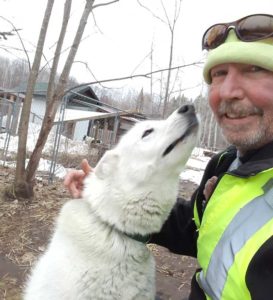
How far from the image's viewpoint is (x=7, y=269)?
13.0 feet

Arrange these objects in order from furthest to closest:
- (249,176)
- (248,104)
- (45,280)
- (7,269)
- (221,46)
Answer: (7,269), (45,280), (221,46), (248,104), (249,176)

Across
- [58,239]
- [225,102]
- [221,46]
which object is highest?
[221,46]

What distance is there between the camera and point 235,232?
138 centimetres

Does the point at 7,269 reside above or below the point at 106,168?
below

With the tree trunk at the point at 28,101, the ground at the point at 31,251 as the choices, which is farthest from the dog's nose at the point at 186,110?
the tree trunk at the point at 28,101

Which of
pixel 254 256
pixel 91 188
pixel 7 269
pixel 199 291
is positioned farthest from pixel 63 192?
pixel 254 256

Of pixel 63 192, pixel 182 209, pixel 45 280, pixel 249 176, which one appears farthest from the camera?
pixel 63 192

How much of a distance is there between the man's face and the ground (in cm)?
245

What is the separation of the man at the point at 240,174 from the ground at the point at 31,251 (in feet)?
7.30

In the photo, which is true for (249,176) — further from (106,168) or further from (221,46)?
(106,168)

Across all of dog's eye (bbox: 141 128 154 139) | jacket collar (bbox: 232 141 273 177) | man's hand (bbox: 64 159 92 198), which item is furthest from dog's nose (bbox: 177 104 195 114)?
man's hand (bbox: 64 159 92 198)

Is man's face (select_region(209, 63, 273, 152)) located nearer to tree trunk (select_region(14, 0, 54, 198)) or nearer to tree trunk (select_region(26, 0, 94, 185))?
tree trunk (select_region(26, 0, 94, 185))

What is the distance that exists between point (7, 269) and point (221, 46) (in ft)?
10.9

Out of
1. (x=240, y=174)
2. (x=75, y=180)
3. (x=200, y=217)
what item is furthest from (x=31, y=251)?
(x=240, y=174)
